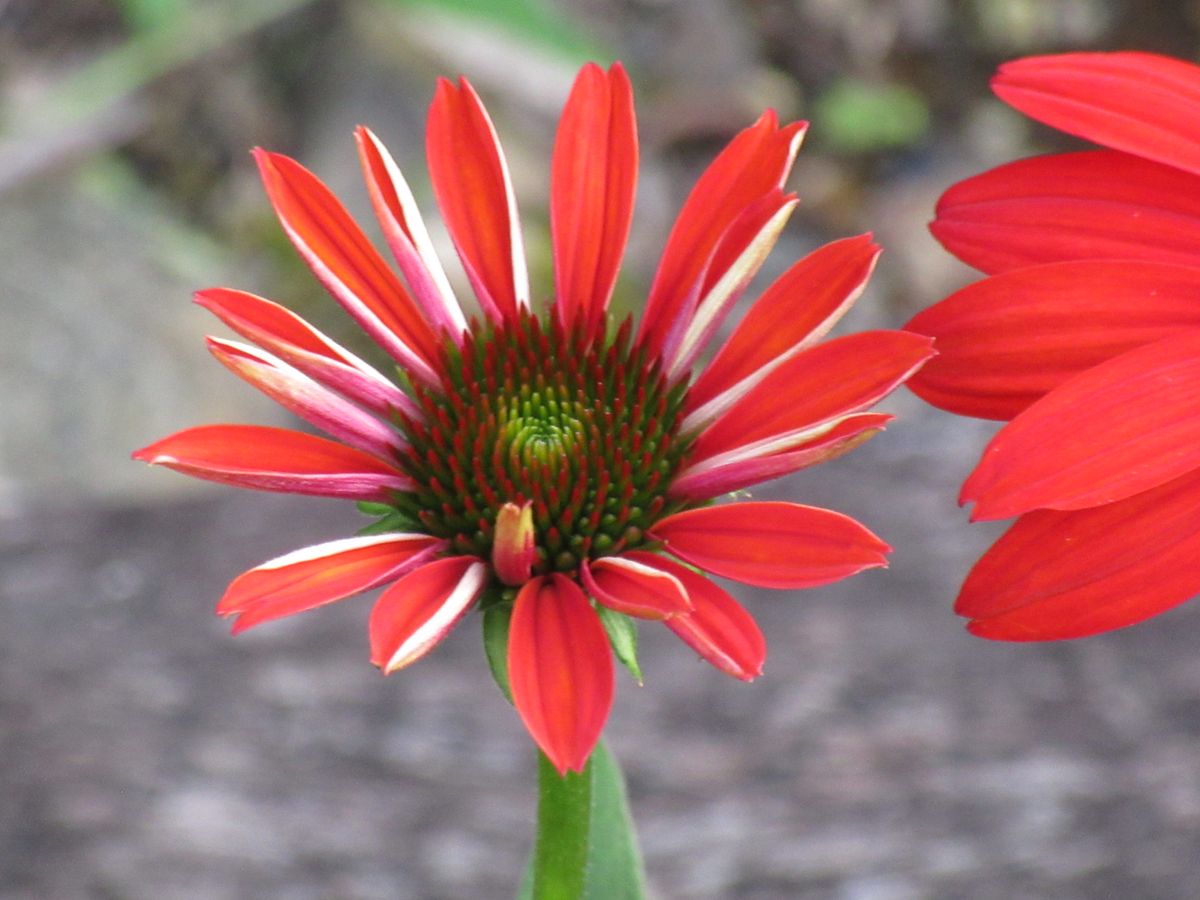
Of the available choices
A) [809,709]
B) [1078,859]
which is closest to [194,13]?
[809,709]

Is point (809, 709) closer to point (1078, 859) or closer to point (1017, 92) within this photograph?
point (1078, 859)

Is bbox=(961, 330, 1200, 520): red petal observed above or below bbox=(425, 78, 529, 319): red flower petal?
below

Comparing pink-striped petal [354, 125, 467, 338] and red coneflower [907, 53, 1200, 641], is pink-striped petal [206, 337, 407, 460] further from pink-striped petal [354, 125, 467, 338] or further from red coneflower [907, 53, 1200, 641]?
red coneflower [907, 53, 1200, 641]

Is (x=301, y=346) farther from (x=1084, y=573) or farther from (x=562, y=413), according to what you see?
(x=1084, y=573)

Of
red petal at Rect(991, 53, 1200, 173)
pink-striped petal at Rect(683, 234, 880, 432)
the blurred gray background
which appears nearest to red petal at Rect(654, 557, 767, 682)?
pink-striped petal at Rect(683, 234, 880, 432)

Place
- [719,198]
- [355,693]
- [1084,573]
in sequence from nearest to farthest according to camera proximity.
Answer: [1084,573] → [719,198] → [355,693]

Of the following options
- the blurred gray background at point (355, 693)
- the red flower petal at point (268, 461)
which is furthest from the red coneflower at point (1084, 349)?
the blurred gray background at point (355, 693)

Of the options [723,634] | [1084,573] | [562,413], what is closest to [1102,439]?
[1084,573]
